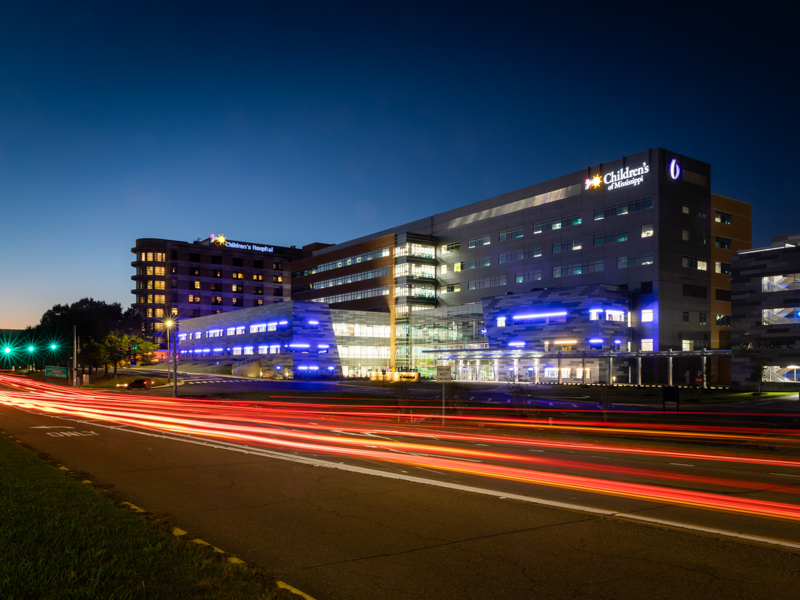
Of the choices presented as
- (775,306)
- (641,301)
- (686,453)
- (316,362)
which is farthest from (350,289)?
(686,453)

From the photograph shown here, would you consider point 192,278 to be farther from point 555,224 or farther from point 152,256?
point 555,224

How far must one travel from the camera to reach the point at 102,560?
23.3 ft

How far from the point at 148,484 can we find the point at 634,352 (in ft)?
210

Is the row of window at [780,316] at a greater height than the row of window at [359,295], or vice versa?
the row of window at [359,295]

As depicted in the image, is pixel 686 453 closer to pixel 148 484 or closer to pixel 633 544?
pixel 633 544

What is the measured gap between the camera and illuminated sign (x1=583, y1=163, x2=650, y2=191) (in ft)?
241

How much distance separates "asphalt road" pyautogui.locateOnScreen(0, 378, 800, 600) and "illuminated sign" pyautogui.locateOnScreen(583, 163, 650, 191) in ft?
207

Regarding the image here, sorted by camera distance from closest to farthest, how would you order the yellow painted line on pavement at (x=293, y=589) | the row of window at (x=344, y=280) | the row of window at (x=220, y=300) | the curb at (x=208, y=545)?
the yellow painted line on pavement at (x=293, y=589) → the curb at (x=208, y=545) → the row of window at (x=344, y=280) → the row of window at (x=220, y=300)

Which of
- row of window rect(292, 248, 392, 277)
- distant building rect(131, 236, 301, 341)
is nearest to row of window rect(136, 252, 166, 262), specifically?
distant building rect(131, 236, 301, 341)

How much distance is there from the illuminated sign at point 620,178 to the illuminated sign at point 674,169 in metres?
2.84

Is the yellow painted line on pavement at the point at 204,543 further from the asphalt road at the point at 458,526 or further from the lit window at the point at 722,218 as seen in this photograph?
the lit window at the point at 722,218

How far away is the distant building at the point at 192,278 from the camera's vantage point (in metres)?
158

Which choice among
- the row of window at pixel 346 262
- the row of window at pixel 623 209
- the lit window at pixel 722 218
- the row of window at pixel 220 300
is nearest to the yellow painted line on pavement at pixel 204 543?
the row of window at pixel 623 209

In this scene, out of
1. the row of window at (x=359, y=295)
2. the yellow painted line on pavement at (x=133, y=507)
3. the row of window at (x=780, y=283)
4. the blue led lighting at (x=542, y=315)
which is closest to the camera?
the yellow painted line on pavement at (x=133, y=507)
